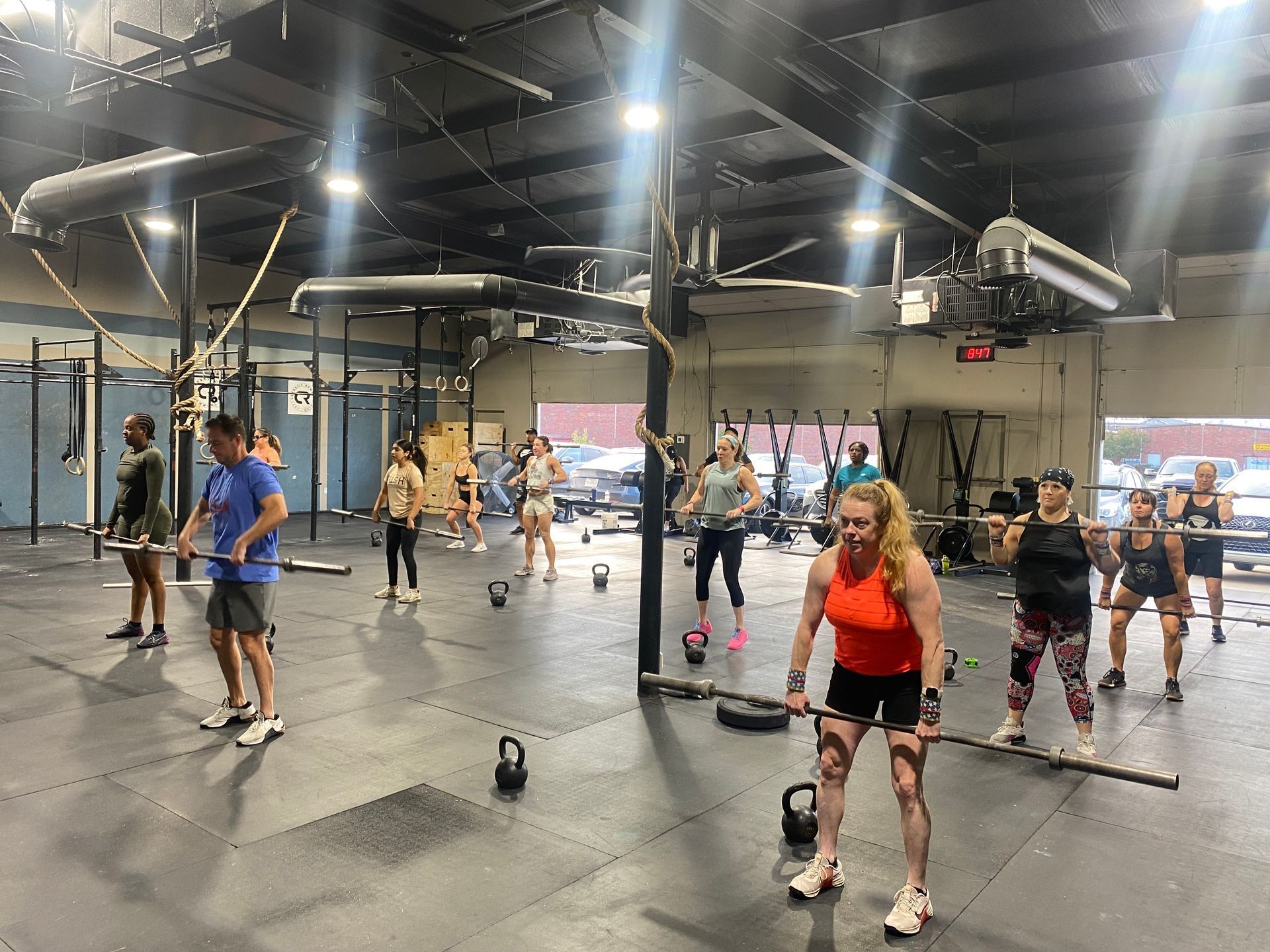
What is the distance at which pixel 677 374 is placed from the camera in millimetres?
13969

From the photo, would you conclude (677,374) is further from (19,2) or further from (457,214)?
(19,2)

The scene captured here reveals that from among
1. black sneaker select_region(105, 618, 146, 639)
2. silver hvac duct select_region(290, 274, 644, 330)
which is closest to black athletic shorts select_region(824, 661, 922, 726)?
black sneaker select_region(105, 618, 146, 639)

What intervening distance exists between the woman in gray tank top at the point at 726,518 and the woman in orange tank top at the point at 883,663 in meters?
3.00

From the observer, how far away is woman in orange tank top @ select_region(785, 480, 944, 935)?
258 cm

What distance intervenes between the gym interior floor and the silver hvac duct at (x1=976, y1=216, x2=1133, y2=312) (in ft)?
8.30

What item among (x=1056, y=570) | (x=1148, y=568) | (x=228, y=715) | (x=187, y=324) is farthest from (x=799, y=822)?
(x=187, y=324)

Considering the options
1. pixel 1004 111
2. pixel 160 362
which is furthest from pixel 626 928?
pixel 160 362

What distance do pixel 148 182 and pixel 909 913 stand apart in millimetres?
5128

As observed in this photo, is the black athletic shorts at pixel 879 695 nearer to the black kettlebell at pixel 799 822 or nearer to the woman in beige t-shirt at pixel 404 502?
the black kettlebell at pixel 799 822

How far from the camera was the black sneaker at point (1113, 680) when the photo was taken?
17.5 feet

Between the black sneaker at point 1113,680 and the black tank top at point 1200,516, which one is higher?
the black tank top at point 1200,516

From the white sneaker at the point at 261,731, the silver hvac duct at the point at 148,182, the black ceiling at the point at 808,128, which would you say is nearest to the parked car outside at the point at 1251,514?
the black ceiling at the point at 808,128

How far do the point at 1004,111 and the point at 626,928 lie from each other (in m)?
6.24

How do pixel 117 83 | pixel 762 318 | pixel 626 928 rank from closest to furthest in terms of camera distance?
pixel 626 928, pixel 117 83, pixel 762 318
